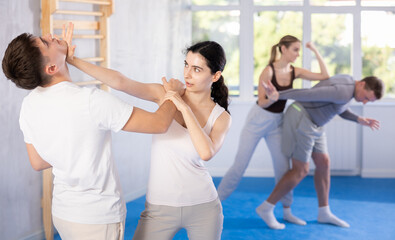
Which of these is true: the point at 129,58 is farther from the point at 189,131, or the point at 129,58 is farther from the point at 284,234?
the point at 189,131

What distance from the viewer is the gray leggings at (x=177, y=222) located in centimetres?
222

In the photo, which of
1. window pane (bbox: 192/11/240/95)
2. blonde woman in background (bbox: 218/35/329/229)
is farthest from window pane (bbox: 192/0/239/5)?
blonde woman in background (bbox: 218/35/329/229)

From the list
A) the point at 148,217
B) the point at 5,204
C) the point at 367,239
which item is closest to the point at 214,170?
the point at 367,239

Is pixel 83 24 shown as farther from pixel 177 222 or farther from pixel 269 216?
pixel 177 222

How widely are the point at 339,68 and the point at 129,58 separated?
2.72 meters

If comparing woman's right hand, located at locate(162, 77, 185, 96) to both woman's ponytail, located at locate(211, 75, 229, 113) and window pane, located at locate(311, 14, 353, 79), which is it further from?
window pane, located at locate(311, 14, 353, 79)

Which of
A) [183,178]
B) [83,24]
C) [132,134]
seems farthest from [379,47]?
[183,178]

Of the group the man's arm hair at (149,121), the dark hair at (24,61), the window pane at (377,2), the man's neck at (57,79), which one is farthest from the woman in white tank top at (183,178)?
the window pane at (377,2)

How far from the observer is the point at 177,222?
224 cm


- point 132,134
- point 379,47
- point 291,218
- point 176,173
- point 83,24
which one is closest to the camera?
point 176,173

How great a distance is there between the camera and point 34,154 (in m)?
2.13

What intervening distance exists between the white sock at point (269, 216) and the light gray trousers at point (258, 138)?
0.19 metres

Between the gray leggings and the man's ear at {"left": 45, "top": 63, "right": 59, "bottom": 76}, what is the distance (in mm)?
683

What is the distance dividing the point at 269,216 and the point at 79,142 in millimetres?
2750
